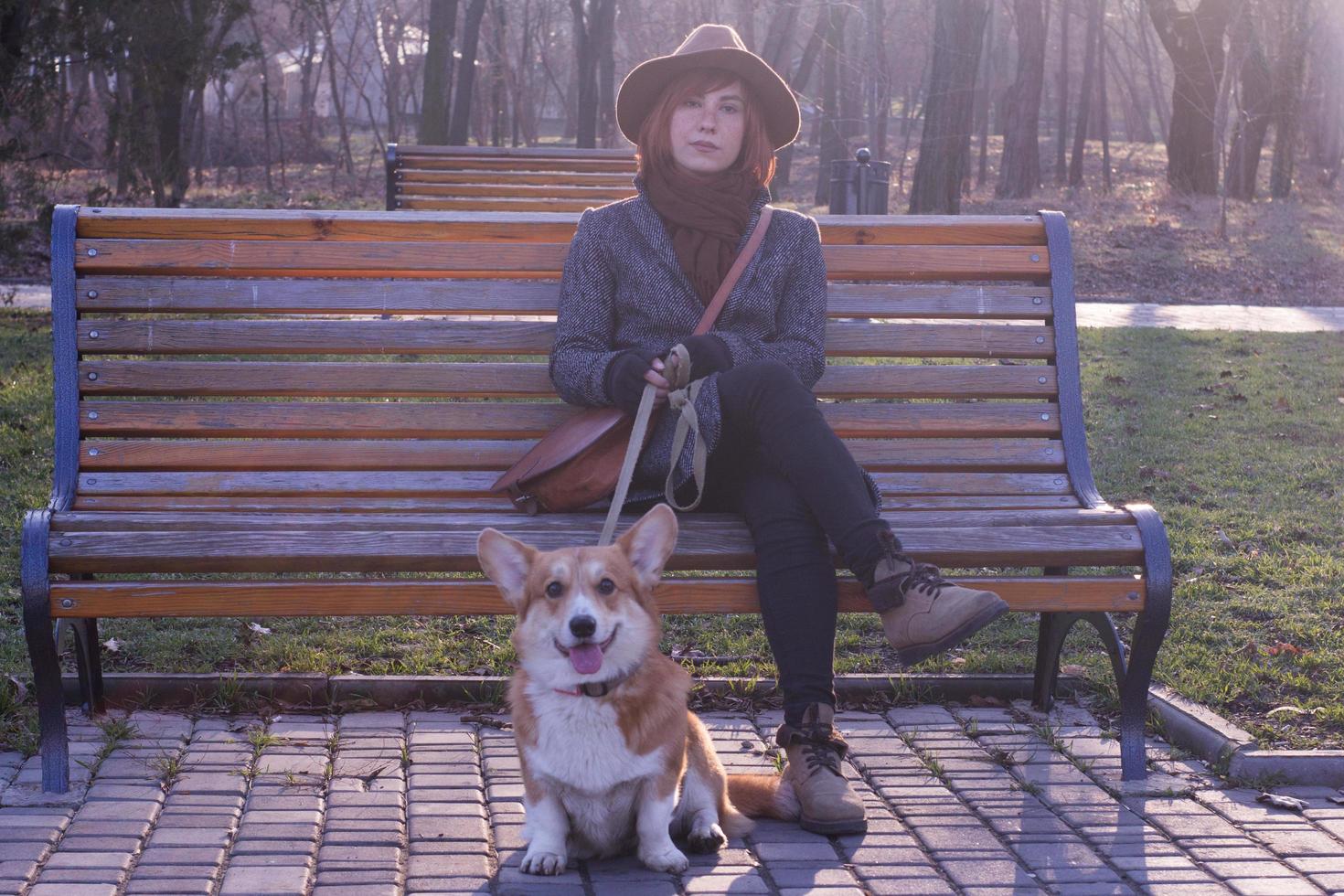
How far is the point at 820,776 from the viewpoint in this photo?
12.3ft

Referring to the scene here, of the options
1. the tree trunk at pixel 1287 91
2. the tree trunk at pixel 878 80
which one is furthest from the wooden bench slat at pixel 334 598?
the tree trunk at pixel 1287 91

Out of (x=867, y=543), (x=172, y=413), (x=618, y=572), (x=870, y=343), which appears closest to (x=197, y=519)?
(x=172, y=413)

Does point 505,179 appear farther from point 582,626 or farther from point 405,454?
point 582,626

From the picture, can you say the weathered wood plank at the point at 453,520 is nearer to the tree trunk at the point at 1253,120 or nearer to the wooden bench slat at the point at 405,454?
the wooden bench slat at the point at 405,454

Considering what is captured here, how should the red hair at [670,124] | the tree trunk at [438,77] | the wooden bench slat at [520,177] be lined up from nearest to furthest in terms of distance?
1. the red hair at [670,124]
2. the wooden bench slat at [520,177]
3. the tree trunk at [438,77]

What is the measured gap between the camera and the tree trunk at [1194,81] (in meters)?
24.5

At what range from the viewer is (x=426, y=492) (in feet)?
15.1

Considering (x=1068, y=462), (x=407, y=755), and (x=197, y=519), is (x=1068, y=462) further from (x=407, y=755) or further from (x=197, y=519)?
(x=197, y=519)

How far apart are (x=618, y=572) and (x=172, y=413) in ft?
5.95

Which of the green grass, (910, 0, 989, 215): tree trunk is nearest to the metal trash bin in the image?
the green grass

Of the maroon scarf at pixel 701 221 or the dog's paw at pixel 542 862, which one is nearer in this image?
the dog's paw at pixel 542 862

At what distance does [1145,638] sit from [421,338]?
2.34 m

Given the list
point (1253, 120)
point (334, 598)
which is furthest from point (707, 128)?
point (1253, 120)

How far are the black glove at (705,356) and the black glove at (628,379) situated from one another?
113 millimetres
